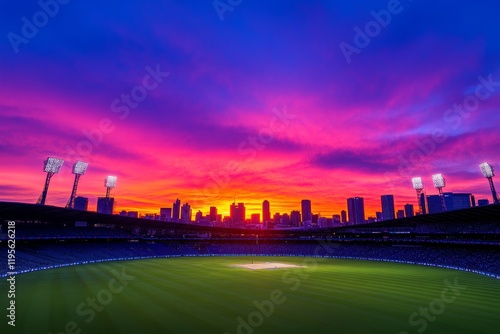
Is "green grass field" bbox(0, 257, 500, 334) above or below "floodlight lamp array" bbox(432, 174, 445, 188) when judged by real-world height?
below

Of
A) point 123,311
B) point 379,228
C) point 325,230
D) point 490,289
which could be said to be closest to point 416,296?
point 490,289

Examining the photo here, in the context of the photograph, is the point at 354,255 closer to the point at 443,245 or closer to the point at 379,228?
the point at 379,228

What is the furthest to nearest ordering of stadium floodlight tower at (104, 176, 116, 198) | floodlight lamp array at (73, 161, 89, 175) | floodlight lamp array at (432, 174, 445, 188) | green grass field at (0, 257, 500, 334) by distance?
stadium floodlight tower at (104, 176, 116, 198)
floodlight lamp array at (432, 174, 445, 188)
floodlight lamp array at (73, 161, 89, 175)
green grass field at (0, 257, 500, 334)

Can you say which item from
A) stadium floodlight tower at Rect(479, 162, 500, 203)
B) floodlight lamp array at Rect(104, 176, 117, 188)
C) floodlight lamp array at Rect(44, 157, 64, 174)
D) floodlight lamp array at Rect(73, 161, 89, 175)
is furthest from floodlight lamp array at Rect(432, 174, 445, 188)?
floodlight lamp array at Rect(44, 157, 64, 174)

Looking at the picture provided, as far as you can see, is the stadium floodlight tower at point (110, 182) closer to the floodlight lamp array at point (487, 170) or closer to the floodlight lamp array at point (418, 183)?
the floodlight lamp array at point (418, 183)

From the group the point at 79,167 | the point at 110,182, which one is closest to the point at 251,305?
the point at 79,167

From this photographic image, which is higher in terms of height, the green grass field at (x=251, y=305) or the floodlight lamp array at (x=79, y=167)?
the floodlight lamp array at (x=79, y=167)

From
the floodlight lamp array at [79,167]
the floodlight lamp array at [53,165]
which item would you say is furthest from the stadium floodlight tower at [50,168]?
the floodlight lamp array at [79,167]

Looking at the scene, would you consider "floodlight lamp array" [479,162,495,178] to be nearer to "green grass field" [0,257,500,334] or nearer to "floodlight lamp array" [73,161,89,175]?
"green grass field" [0,257,500,334]

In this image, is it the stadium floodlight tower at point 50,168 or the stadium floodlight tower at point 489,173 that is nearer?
the stadium floodlight tower at point 50,168
